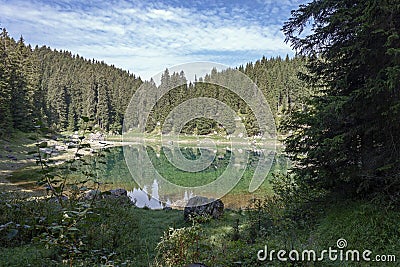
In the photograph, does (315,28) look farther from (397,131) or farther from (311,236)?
(311,236)

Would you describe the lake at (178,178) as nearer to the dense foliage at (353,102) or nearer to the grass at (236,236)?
the grass at (236,236)

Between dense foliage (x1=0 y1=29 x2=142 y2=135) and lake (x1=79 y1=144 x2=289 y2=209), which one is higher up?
dense foliage (x1=0 y1=29 x2=142 y2=135)

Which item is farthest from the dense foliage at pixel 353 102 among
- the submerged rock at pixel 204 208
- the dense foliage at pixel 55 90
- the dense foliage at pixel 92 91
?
the dense foliage at pixel 55 90

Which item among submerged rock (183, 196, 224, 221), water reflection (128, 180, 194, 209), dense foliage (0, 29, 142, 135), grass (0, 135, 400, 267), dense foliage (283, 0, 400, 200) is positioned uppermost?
dense foliage (0, 29, 142, 135)

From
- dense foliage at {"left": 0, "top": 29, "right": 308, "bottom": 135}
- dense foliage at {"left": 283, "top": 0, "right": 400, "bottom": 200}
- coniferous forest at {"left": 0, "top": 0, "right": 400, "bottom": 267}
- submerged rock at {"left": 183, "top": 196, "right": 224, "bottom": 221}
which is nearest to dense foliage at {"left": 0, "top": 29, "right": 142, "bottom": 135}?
dense foliage at {"left": 0, "top": 29, "right": 308, "bottom": 135}

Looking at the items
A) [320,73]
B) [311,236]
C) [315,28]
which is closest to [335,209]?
[311,236]

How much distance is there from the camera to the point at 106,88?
6019 centimetres
